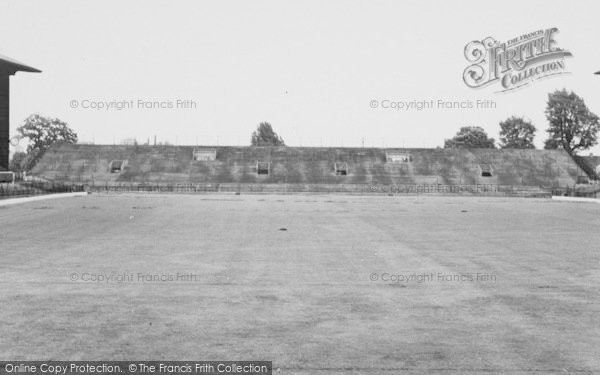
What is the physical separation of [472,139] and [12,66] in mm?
89461

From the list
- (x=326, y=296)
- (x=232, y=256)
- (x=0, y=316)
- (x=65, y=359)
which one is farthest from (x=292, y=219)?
(x=65, y=359)

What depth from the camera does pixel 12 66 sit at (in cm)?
5300

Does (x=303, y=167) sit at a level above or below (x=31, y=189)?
above

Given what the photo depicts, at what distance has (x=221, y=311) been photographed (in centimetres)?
962

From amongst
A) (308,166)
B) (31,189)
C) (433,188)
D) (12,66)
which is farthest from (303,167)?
(31,189)

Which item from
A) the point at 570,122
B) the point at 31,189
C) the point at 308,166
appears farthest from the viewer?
the point at 570,122

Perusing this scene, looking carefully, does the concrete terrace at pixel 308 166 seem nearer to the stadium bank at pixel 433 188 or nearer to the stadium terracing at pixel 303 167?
the stadium terracing at pixel 303 167

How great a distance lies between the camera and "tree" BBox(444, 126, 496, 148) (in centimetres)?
12039

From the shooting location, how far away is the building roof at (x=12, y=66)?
170ft

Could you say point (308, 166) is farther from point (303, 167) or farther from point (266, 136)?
point (266, 136)

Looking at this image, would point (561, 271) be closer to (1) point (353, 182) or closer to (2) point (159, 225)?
(2) point (159, 225)

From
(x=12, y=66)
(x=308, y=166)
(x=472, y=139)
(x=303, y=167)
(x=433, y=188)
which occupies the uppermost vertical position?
(x=12, y=66)

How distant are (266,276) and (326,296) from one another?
2375 mm

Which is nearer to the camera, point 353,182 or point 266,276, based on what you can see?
point 266,276
